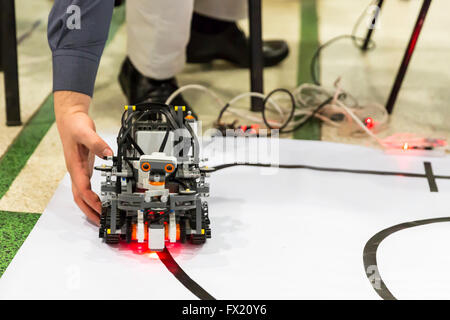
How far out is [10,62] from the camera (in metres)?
1.33

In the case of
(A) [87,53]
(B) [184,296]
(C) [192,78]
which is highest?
(A) [87,53]

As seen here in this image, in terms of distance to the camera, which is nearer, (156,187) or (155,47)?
(156,187)

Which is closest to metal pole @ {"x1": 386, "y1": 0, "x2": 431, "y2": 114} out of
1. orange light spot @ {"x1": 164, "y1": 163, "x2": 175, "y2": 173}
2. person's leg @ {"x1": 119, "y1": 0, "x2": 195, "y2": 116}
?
person's leg @ {"x1": 119, "y1": 0, "x2": 195, "y2": 116}

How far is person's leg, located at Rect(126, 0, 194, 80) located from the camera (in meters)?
1.34

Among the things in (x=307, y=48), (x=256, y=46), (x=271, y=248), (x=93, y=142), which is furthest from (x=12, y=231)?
(x=307, y=48)

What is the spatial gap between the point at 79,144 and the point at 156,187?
152 millimetres

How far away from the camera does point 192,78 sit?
5.41ft

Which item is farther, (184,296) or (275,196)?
(275,196)

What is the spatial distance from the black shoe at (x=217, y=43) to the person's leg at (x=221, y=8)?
0.05ft

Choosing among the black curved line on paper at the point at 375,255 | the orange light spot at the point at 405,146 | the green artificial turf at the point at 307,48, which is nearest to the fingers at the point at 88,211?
the black curved line on paper at the point at 375,255

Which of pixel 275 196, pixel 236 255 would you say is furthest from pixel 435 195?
pixel 236 255

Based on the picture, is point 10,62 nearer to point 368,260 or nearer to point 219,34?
point 219,34

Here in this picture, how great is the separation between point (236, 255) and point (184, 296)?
0.42ft
